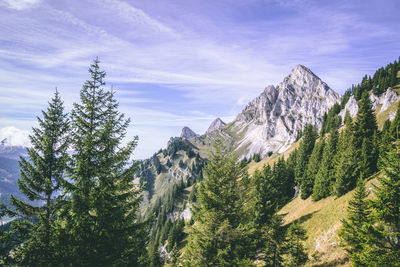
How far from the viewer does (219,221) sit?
15.3 m

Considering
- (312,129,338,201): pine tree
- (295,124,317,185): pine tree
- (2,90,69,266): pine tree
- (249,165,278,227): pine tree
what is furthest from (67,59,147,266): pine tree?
(295,124,317,185): pine tree

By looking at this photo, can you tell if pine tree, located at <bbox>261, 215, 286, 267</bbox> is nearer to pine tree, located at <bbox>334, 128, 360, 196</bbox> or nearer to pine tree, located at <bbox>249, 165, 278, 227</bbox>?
pine tree, located at <bbox>249, 165, 278, 227</bbox>

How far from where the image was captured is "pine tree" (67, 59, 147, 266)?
403 inches

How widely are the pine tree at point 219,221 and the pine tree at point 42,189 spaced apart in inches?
373

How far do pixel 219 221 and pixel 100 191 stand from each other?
9353 mm

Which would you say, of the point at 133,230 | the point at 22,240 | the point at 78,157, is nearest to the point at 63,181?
the point at 78,157

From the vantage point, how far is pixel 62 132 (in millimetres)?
12539

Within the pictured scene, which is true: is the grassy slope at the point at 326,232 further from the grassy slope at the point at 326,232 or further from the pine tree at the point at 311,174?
the pine tree at the point at 311,174

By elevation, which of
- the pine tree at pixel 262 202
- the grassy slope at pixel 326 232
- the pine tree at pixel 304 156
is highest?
the pine tree at pixel 304 156

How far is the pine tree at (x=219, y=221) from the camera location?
581 inches

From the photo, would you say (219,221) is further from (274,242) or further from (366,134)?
(366,134)

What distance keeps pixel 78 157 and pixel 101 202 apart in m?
3.12

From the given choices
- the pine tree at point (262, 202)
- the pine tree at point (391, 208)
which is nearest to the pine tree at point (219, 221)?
the pine tree at point (391, 208)

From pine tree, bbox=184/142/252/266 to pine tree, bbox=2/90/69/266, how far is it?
9483 mm
